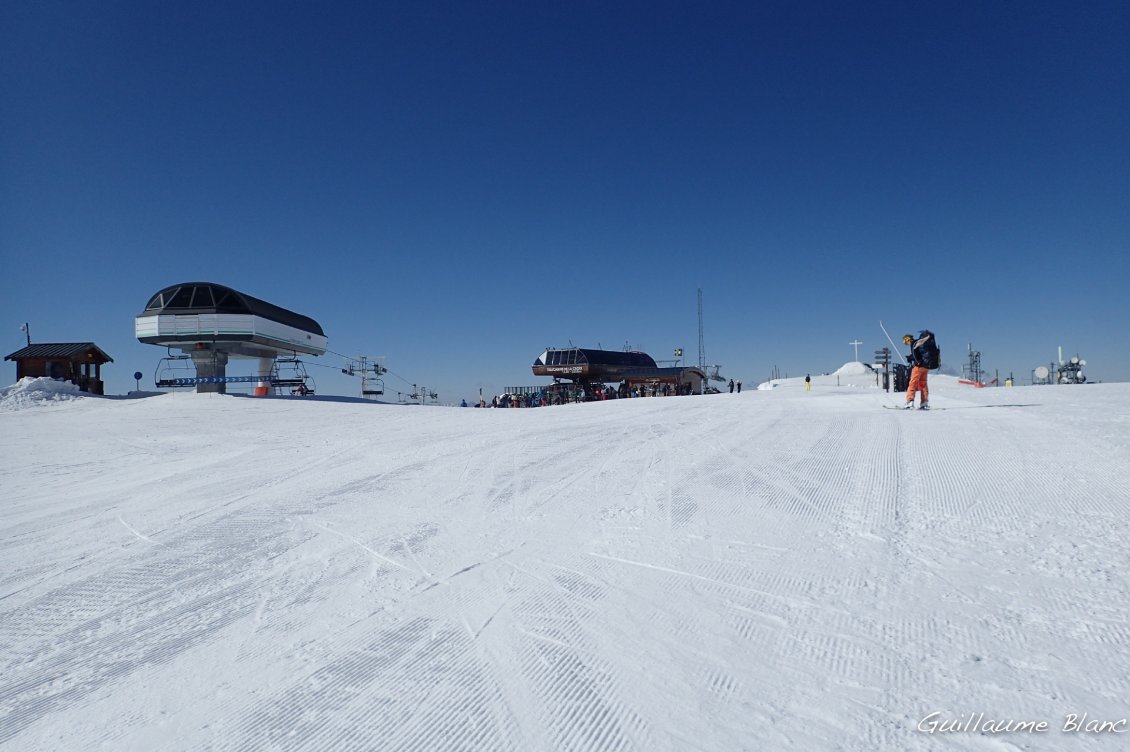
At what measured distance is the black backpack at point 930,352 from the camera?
428 inches

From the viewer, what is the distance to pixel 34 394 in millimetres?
20266

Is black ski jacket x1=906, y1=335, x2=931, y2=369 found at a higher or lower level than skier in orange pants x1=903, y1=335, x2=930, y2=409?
higher

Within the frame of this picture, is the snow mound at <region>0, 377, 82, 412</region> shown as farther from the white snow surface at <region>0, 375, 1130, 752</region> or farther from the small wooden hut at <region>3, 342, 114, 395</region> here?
the white snow surface at <region>0, 375, 1130, 752</region>

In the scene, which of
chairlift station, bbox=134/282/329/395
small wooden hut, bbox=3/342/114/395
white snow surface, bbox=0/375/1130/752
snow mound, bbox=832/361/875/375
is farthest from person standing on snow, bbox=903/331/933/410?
snow mound, bbox=832/361/875/375

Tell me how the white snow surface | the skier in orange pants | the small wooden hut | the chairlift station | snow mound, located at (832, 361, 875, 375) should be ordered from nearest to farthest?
the white snow surface
the skier in orange pants
the chairlift station
the small wooden hut
snow mound, located at (832, 361, 875, 375)

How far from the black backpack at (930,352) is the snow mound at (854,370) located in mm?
53633

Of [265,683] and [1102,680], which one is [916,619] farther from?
[265,683]

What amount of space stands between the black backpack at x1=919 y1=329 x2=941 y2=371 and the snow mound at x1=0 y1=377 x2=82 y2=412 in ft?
92.4

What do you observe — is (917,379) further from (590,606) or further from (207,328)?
(207,328)

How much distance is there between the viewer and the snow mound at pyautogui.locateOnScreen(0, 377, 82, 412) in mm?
19000

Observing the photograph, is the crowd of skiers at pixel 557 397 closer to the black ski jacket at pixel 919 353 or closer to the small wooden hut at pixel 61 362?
the black ski jacket at pixel 919 353

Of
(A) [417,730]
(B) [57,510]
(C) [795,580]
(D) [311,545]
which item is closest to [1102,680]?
(C) [795,580]

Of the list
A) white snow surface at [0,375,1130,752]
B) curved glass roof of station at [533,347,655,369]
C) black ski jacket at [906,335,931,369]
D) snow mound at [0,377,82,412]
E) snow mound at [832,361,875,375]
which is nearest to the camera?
white snow surface at [0,375,1130,752]

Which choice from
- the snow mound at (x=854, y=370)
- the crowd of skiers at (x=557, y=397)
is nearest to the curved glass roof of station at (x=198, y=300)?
the crowd of skiers at (x=557, y=397)
